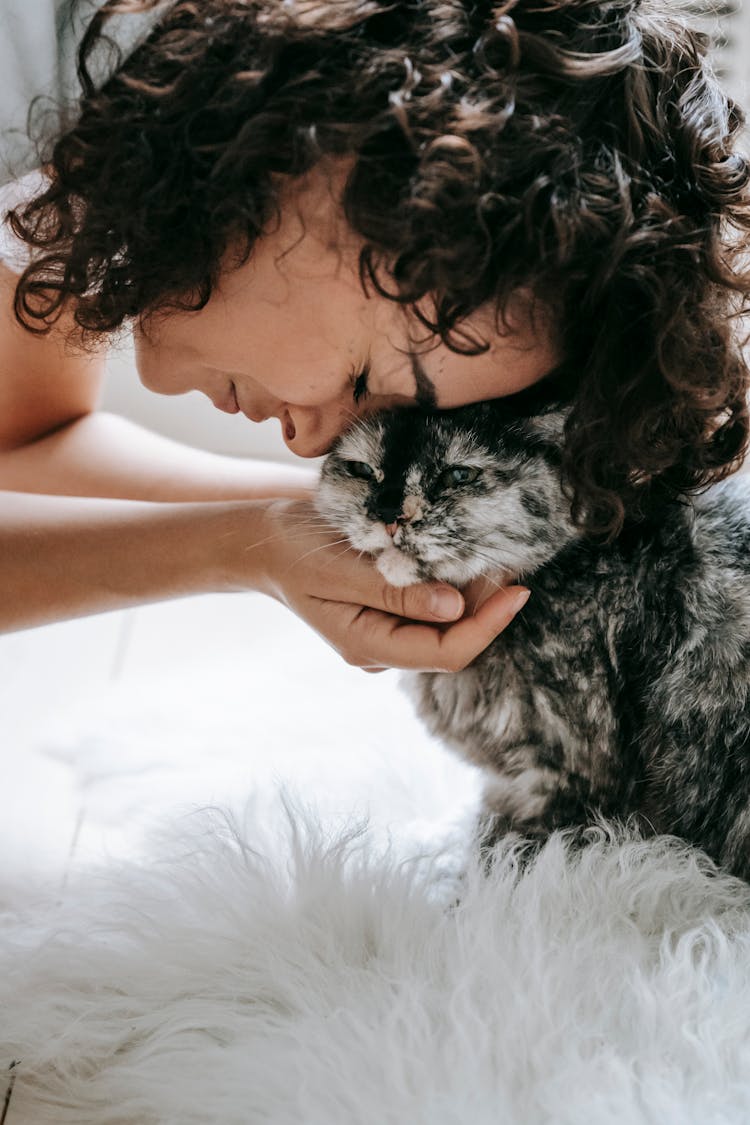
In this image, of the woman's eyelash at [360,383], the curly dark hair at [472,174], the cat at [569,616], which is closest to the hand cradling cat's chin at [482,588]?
the cat at [569,616]

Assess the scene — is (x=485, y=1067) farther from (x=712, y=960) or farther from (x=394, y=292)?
(x=394, y=292)

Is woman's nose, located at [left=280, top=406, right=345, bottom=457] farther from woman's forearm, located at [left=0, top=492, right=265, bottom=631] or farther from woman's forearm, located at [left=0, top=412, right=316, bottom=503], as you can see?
woman's forearm, located at [left=0, top=412, right=316, bottom=503]

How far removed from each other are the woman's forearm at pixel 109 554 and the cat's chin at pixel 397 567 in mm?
181

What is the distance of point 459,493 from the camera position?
954 mm

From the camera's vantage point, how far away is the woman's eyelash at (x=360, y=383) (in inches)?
36.7

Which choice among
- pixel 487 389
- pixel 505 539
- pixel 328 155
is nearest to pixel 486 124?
pixel 328 155

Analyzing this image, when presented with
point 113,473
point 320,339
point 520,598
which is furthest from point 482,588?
point 113,473

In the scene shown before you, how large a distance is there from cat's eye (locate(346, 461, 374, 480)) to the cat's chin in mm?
76

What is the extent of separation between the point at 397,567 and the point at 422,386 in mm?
174

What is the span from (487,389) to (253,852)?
49 centimetres

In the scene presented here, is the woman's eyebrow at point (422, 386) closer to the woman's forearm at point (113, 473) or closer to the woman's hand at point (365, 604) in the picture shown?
the woman's hand at point (365, 604)

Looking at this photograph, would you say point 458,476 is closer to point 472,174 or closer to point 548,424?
point 548,424

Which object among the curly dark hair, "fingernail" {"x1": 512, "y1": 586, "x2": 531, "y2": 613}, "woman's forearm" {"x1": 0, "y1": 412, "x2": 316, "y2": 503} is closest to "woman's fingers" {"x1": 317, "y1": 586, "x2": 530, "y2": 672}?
"fingernail" {"x1": 512, "y1": 586, "x2": 531, "y2": 613}

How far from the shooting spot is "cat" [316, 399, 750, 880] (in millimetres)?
961
